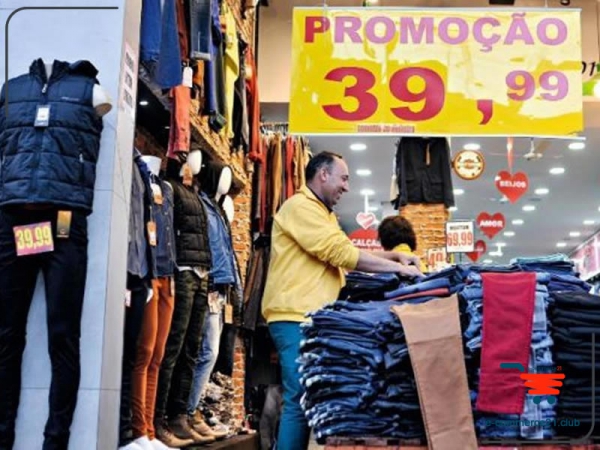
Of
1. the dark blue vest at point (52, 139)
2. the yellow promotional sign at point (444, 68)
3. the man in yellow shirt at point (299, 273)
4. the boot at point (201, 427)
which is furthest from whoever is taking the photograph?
the yellow promotional sign at point (444, 68)

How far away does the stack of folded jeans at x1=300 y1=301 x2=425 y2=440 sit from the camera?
2016 mm

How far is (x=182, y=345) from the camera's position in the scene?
483cm

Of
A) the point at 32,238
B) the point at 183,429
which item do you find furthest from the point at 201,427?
the point at 32,238

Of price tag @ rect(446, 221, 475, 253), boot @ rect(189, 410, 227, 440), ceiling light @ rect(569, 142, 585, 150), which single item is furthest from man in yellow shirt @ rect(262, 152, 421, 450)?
ceiling light @ rect(569, 142, 585, 150)

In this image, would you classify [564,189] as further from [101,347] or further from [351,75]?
[101,347]

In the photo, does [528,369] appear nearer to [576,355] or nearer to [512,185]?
[576,355]

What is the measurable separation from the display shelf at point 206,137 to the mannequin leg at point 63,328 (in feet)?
4.73

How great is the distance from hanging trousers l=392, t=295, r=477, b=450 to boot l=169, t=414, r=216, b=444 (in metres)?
3.02

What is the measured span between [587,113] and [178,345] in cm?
715

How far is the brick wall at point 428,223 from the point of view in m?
8.37

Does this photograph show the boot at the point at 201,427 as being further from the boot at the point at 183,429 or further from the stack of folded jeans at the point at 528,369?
the stack of folded jeans at the point at 528,369

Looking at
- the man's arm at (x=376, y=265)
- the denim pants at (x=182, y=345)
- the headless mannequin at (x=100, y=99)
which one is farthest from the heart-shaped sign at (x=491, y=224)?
the headless mannequin at (x=100, y=99)

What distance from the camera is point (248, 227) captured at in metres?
7.71

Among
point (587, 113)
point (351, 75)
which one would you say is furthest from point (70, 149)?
point (587, 113)
